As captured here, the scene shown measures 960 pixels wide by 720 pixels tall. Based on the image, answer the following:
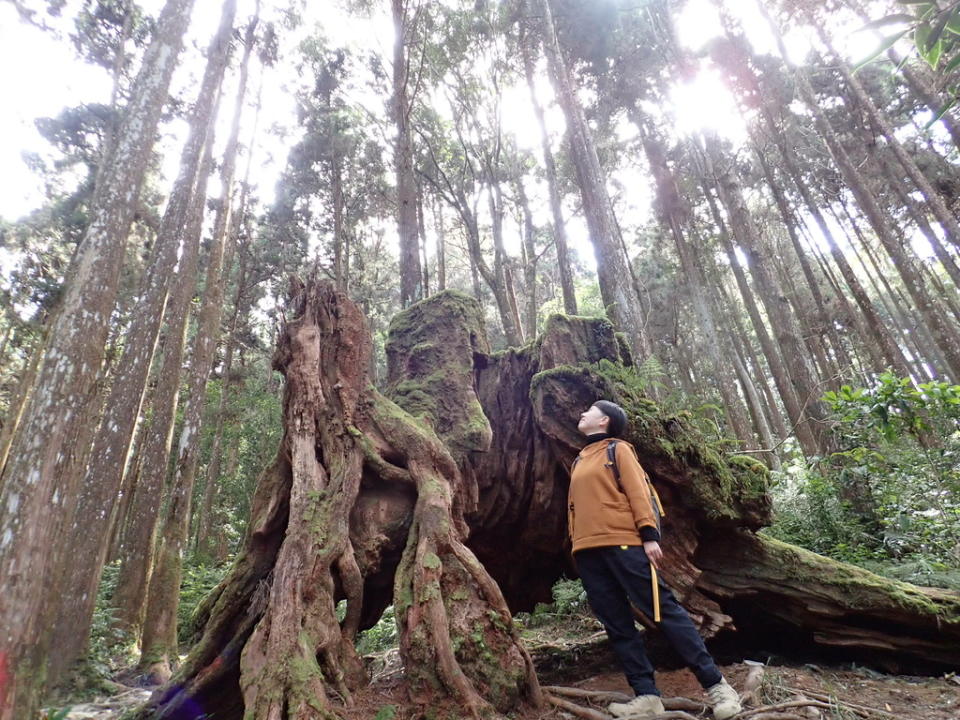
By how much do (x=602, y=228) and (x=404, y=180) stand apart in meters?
4.23

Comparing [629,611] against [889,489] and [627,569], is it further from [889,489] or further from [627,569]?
[889,489]

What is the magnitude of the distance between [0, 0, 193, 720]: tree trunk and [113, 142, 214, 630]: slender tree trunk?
9.79 ft

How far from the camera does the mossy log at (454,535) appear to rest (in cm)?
321

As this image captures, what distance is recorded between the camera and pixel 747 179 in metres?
19.1

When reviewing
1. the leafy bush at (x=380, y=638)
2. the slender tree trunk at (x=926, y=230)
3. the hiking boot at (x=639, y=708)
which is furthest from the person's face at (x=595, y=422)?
the slender tree trunk at (x=926, y=230)

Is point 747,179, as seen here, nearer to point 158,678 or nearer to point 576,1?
point 576,1

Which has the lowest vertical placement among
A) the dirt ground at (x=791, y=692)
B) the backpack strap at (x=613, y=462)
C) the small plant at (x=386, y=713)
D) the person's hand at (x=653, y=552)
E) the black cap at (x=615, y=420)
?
the dirt ground at (x=791, y=692)

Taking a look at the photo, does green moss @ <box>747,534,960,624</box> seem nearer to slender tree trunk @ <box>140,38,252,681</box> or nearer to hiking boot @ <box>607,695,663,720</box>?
hiking boot @ <box>607,695,663,720</box>

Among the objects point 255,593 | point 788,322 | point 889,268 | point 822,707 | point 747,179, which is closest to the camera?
point 822,707

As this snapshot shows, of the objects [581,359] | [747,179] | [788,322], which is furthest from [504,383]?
[747,179]

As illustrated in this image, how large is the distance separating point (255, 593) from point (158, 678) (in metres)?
4.22

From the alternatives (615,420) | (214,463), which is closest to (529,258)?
(214,463)

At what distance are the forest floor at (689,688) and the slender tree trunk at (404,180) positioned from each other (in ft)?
17.5

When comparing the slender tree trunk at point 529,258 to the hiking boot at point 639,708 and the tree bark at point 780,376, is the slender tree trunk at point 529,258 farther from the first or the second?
the hiking boot at point 639,708
